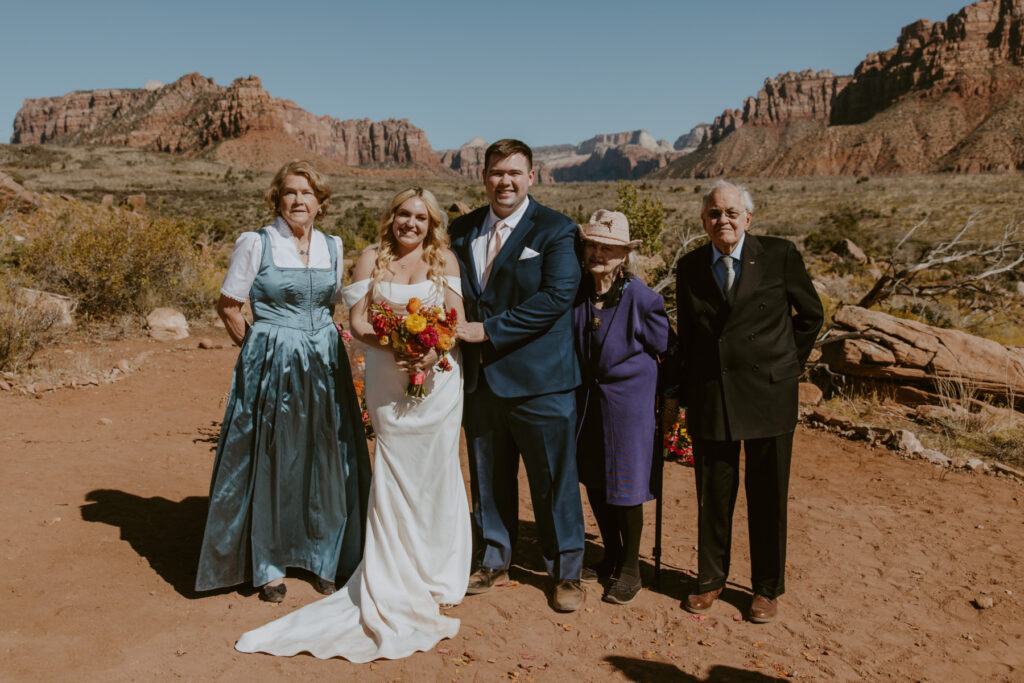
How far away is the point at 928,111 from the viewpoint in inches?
3012

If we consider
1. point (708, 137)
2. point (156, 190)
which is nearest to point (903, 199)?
point (156, 190)

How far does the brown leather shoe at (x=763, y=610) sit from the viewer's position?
365 centimetres

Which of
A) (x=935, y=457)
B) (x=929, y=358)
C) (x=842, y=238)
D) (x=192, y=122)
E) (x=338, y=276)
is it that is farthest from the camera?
(x=192, y=122)

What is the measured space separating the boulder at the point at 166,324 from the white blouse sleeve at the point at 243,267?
8934 mm

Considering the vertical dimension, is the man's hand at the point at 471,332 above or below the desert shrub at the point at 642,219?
below

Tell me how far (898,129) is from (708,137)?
71565 mm

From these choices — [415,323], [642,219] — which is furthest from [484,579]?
[642,219]

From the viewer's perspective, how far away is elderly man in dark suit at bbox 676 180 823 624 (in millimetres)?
3486

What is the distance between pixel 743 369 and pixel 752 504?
2.51ft

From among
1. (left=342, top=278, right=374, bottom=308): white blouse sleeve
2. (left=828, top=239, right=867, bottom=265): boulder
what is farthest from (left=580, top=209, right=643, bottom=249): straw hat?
(left=828, top=239, right=867, bottom=265): boulder

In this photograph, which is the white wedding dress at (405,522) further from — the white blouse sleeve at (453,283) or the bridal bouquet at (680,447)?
the bridal bouquet at (680,447)

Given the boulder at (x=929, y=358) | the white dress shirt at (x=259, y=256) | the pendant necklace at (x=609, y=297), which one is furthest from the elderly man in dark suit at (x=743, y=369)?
the boulder at (x=929, y=358)

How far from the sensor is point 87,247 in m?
11.6

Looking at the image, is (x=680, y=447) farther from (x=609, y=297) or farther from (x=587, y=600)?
(x=609, y=297)
